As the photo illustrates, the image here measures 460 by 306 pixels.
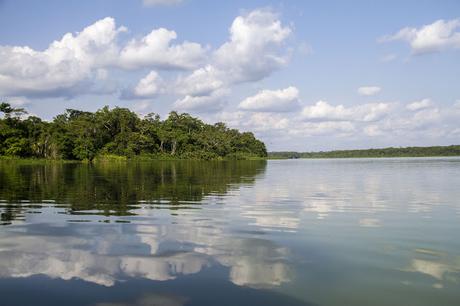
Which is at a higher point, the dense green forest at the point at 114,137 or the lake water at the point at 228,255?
the dense green forest at the point at 114,137

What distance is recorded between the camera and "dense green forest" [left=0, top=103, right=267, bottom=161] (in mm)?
104812

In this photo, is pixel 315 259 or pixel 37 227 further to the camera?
pixel 37 227

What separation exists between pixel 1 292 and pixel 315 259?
7.04 metres

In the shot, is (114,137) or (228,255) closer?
(228,255)

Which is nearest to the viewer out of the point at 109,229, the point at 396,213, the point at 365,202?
the point at 109,229

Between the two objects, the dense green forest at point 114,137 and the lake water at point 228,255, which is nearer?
the lake water at point 228,255

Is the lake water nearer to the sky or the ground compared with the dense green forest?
nearer to the ground

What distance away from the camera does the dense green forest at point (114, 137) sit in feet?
344

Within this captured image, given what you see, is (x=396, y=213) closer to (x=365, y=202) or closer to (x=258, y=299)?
(x=365, y=202)

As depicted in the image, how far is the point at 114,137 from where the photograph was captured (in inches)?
5285

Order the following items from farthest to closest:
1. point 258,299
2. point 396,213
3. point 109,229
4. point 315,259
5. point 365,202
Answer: point 365,202 → point 396,213 → point 109,229 → point 315,259 → point 258,299

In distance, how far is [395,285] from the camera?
27.0 ft

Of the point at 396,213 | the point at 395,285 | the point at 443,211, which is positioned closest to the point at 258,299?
the point at 395,285

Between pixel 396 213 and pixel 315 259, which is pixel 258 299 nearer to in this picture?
pixel 315 259
